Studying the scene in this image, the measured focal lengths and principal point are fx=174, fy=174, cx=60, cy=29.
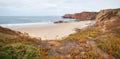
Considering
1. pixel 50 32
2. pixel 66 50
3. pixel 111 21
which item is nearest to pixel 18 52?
pixel 66 50

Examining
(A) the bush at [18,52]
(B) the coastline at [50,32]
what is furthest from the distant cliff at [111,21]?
(A) the bush at [18,52]

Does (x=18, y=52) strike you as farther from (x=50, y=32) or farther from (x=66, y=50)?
(x=50, y=32)

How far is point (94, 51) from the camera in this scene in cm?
897

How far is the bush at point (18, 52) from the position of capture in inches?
304

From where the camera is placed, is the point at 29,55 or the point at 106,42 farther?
the point at 106,42

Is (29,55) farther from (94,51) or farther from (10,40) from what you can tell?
(94,51)

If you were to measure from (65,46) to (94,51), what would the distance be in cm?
188

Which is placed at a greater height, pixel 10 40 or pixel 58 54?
pixel 10 40

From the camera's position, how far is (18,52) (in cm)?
804

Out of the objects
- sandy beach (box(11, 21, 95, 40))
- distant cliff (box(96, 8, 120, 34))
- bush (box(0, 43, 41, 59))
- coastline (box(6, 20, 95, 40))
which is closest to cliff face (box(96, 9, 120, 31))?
distant cliff (box(96, 8, 120, 34))

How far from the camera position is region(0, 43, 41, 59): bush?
7719 millimetres

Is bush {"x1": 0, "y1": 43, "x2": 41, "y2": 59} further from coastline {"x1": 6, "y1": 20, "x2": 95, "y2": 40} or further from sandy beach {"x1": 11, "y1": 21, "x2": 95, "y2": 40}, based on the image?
sandy beach {"x1": 11, "y1": 21, "x2": 95, "y2": 40}

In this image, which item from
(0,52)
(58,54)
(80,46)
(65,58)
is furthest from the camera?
(80,46)

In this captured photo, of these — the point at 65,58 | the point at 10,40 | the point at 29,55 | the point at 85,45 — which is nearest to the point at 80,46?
the point at 85,45
